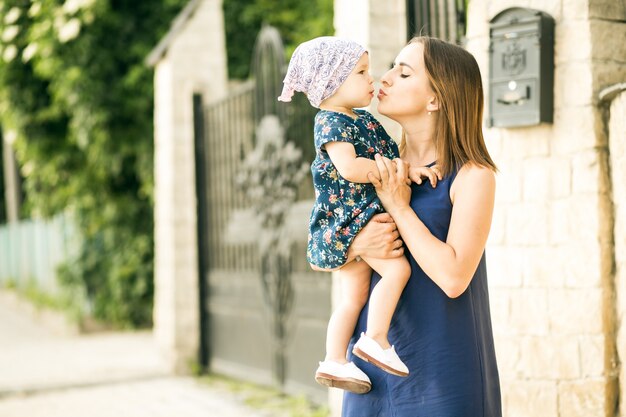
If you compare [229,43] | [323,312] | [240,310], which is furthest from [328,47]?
[229,43]

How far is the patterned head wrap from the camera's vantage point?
9.98 feet

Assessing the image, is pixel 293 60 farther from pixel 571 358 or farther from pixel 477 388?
pixel 571 358

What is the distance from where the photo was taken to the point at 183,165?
9.36 m

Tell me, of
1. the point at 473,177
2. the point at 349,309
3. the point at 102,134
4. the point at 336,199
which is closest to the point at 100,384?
the point at 102,134

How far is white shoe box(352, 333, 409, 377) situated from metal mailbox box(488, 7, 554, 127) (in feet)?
6.35

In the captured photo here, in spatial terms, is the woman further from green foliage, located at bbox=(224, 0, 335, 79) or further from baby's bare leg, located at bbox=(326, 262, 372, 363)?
green foliage, located at bbox=(224, 0, 335, 79)

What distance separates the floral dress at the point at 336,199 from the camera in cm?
296

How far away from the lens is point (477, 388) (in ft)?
9.31

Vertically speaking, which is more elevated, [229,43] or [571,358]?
[229,43]

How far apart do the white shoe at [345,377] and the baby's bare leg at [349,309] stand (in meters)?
0.06

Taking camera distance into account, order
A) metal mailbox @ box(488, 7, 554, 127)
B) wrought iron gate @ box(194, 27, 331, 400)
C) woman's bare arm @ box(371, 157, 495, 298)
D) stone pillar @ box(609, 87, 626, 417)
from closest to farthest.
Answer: woman's bare arm @ box(371, 157, 495, 298)
stone pillar @ box(609, 87, 626, 417)
metal mailbox @ box(488, 7, 554, 127)
wrought iron gate @ box(194, 27, 331, 400)

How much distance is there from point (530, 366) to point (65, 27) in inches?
185

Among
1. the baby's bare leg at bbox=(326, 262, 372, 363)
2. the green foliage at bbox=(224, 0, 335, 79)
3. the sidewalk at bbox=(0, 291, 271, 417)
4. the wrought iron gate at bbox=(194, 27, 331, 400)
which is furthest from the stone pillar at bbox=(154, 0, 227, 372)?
the baby's bare leg at bbox=(326, 262, 372, 363)

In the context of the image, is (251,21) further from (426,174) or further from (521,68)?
(426,174)
